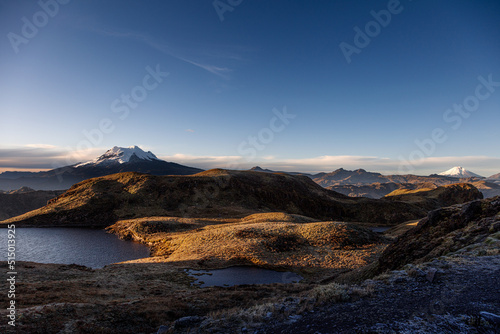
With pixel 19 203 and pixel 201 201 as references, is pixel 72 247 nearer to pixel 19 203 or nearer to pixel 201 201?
pixel 201 201

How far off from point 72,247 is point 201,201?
4677 centimetres

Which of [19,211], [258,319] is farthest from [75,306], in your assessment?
[19,211]

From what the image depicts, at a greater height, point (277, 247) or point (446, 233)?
point (446, 233)

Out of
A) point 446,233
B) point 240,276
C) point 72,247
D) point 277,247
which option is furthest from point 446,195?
point 72,247

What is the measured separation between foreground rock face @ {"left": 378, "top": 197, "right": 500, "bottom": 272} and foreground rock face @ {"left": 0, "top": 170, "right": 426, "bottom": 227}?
201 ft

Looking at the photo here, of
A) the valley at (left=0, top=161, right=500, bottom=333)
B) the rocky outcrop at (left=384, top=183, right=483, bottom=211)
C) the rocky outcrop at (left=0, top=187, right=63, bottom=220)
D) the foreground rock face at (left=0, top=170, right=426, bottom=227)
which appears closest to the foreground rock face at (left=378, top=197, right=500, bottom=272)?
the valley at (left=0, top=161, right=500, bottom=333)

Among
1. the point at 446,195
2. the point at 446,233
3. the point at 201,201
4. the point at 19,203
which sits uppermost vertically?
the point at 446,233

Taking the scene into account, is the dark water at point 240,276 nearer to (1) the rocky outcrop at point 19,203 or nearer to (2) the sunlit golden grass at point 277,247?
(2) the sunlit golden grass at point 277,247

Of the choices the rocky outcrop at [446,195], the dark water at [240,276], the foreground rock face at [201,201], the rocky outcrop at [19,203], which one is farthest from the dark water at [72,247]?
the rocky outcrop at [446,195]

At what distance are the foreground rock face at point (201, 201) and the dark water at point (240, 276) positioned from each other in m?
46.6

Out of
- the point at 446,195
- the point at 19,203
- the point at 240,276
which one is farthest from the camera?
the point at 446,195

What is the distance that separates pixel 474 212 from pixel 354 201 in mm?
100749

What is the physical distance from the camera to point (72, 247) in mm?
47562

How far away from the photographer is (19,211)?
12150 cm
